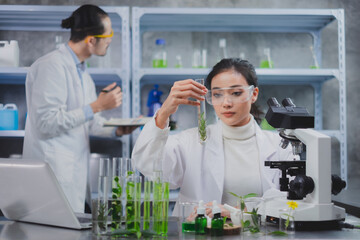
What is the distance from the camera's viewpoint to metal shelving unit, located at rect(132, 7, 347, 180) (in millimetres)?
3037

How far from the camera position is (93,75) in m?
3.09

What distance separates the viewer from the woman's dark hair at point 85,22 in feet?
9.39

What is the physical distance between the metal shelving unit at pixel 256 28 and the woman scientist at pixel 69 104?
0.94 ft

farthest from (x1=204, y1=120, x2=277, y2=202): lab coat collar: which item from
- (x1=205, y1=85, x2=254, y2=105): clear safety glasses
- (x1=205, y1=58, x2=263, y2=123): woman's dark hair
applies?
(x1=205, y1=85, x2=254, y2=105): clear safety glasses

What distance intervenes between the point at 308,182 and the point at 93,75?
2.09 metres

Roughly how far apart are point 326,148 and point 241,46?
2317 mm

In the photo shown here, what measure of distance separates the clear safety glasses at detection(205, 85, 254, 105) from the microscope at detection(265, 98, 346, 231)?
0.22 m

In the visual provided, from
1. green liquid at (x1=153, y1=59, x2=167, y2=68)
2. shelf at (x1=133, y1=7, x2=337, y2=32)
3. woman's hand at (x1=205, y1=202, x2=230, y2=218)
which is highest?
shelf at (x1=133, y1=7, x2=337, y2=32)

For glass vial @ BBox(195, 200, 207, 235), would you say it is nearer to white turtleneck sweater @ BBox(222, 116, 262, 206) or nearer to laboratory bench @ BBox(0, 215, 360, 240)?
laboratory bench @ BBox(0, 215, 360, 240)

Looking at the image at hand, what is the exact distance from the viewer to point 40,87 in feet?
8.89

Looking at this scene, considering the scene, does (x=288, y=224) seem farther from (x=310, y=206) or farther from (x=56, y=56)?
(x=56, y=56)

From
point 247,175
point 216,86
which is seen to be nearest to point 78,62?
point 216,86


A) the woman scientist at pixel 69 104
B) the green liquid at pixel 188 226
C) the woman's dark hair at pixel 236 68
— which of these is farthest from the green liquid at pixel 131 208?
the woman scientist at pixel 69 104

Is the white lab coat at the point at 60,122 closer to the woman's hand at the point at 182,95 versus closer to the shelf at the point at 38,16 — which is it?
the shelf at the point at 38,16
